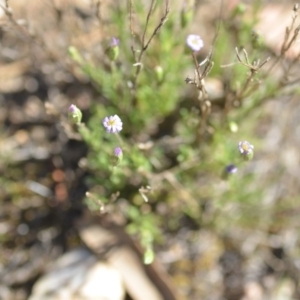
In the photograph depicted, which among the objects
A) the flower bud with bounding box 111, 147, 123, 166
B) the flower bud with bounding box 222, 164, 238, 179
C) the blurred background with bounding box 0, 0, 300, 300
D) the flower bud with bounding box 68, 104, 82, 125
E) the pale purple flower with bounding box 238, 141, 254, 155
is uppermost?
the pale purple flower with bounding box 238, 141, 254, 155

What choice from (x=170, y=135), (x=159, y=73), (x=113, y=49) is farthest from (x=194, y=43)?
(x=170, y=135)

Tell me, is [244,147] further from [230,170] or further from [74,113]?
[74,113]

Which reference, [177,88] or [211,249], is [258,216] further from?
[177,88]

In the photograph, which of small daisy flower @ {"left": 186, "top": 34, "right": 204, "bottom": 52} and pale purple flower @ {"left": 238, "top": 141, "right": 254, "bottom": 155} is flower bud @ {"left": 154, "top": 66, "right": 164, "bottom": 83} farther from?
pale purple flower @ {"left": 238, "top": 141, "right": 254, "bottom": 155}

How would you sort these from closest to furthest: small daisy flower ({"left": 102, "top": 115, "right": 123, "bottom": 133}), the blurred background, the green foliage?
small daisy flower ({"left": 102, "top": 115, "right": 123, "bottom": 133})
the green foliage
the blurred background

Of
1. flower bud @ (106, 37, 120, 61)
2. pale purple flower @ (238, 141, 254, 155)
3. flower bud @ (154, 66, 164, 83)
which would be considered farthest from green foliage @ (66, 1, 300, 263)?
pale purple flower @ (238, 141, 254, 155)

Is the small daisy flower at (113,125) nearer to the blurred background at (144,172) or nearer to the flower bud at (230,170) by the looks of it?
the blurred background at (144,172)

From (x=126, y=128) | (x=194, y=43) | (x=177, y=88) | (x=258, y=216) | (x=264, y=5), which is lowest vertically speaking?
(x=258, y=216)

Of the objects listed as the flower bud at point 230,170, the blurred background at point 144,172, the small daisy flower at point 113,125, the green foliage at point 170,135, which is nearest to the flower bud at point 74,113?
the small daisy flower at point 113,125

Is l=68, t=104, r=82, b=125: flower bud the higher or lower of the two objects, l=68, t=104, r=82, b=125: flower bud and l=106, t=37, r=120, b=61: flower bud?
the lower

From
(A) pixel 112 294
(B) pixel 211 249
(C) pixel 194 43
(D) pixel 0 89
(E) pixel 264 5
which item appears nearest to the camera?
(C) pixel 194 43

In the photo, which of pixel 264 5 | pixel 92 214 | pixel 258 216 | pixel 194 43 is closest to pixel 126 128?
pixel 92 214
